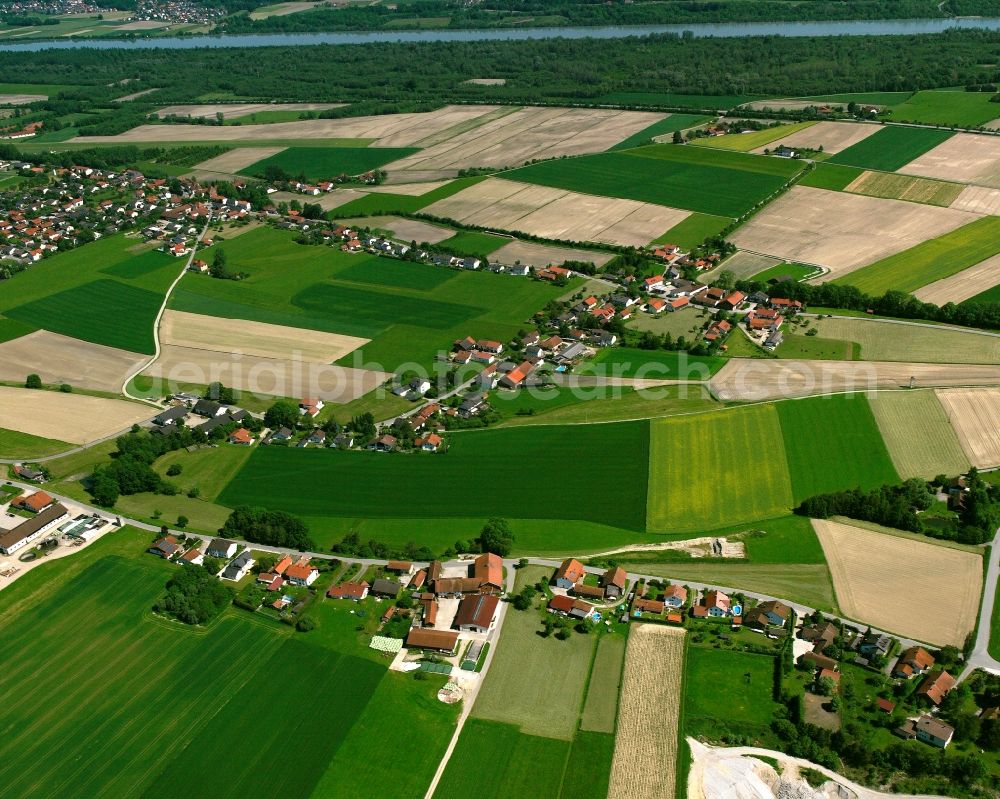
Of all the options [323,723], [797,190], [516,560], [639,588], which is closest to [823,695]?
[639,588]

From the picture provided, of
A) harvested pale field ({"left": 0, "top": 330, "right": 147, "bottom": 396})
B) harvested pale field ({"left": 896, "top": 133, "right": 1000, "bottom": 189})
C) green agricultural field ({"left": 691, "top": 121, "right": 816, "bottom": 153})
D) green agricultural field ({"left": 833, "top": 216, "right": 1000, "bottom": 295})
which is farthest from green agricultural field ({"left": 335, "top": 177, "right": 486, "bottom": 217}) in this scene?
harvested pale field ({"left": 896, "top": 133, "right": 1000, "bottom": 189})

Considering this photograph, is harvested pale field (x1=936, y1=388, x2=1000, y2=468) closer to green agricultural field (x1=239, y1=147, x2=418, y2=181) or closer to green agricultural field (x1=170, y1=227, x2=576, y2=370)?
green agricultural field (x1=170, y1=227, x2=576, y2=370)

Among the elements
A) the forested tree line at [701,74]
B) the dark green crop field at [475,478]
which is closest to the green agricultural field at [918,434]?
the dark green crop field at [475,478]

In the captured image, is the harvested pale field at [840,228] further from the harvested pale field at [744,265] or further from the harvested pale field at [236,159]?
the harvested pale field at [236,159]

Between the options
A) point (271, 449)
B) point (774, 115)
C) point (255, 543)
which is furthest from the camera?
point (774, 115)

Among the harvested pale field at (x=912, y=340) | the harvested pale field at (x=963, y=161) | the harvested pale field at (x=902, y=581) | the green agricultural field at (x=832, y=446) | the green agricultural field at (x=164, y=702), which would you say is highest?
the harvested pale field at (x=963, y=161)

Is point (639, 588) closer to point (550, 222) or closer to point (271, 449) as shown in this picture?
point (271, 449)
